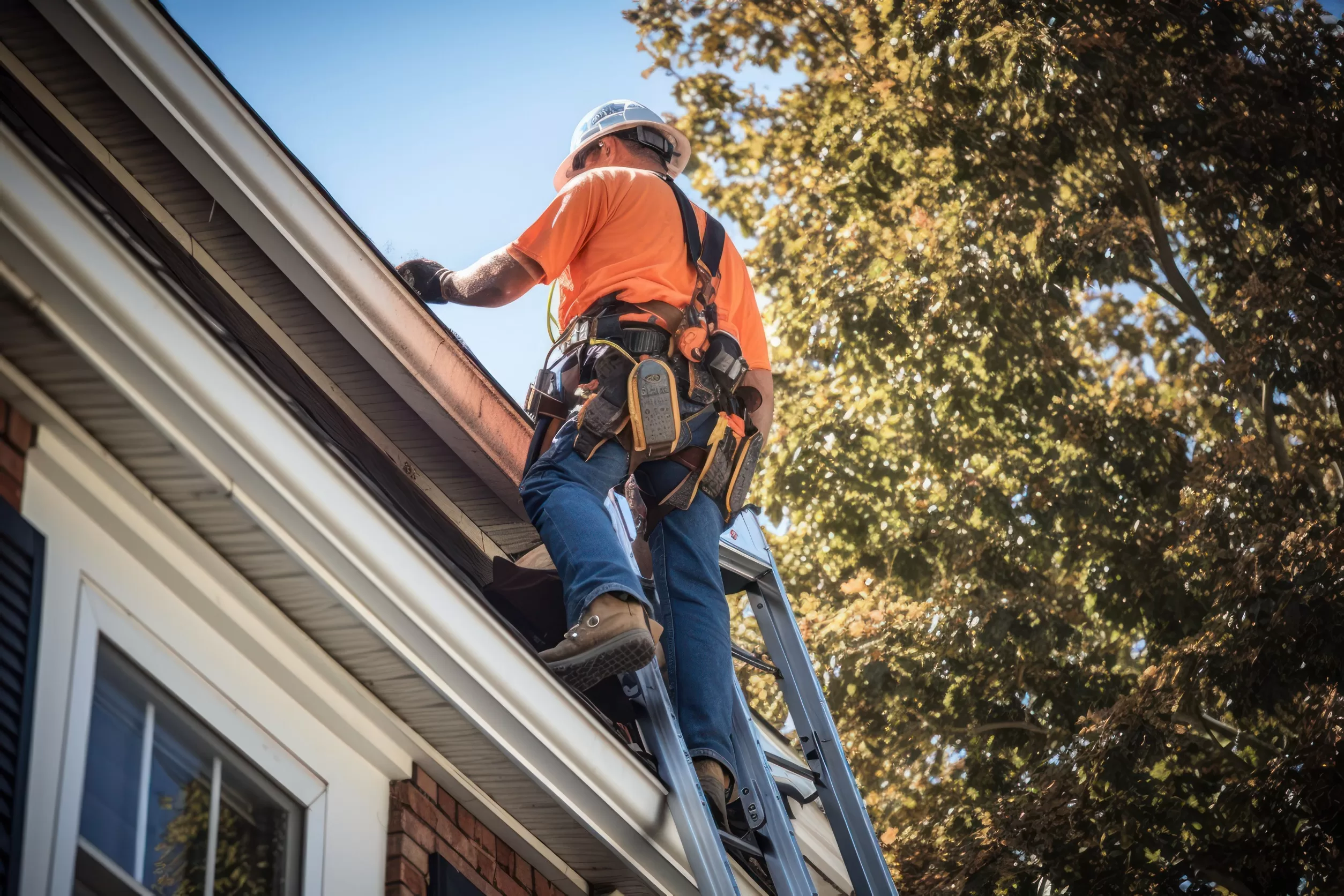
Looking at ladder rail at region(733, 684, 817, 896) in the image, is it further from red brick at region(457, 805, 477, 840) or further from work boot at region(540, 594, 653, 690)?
red brick at region(457, 805, 477, 840)

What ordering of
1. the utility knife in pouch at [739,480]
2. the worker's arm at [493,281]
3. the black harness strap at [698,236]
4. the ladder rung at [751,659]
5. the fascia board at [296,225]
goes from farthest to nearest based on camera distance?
the ladder rung at [751,659] → the black harness strap at [698,236] → the utility knife in pouch at [739,480] → the worker's arm at [493,281] → the fascia board at [296,225]

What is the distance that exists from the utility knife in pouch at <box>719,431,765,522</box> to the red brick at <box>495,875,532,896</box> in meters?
1.39

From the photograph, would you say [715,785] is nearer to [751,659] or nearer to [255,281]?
[751,659]

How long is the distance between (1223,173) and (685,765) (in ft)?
27.2

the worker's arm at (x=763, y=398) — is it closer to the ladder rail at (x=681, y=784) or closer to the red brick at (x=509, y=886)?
the ladder rail at (x=681, y=784)

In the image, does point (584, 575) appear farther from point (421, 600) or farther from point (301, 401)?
point (301, 401)

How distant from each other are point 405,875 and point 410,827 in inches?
5.9

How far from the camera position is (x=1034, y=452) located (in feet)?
39.0

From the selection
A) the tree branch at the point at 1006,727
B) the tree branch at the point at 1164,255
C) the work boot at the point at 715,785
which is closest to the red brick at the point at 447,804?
the work boot at the point at 715,785

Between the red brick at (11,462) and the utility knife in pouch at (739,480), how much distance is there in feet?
7.55

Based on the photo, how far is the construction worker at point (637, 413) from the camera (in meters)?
3.99

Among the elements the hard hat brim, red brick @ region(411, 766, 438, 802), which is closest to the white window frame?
red brick @ region(411, 766, 438, 802)

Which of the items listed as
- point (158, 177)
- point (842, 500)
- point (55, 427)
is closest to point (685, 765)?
point (55, 427)

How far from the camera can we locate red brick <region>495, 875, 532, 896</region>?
4004 millimetres
